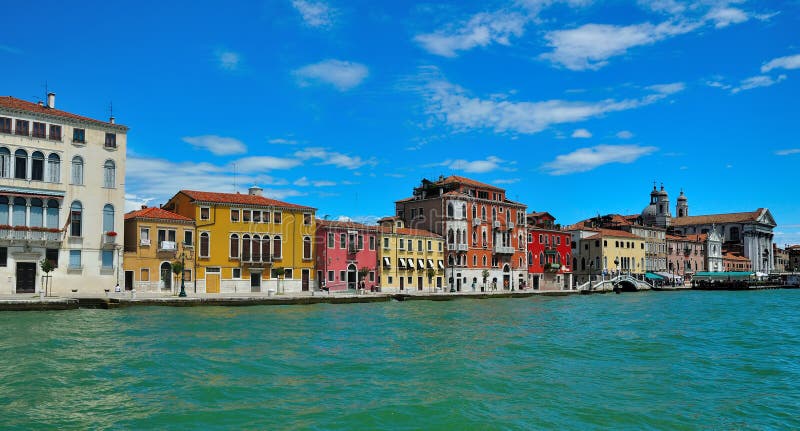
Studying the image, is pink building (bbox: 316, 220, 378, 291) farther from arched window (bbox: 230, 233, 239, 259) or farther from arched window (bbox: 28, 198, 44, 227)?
arched window (bbox: 28, 198, 44, 227)

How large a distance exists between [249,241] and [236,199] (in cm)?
285

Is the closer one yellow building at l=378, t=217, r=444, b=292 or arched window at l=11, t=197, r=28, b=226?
arched window at l=11, t=197, r=28, b=226

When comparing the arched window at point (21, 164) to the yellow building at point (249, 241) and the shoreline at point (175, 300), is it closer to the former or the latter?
the shoreline at point (175, 300)

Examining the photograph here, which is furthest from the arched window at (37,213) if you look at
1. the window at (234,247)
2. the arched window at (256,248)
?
the arched window at (256,248)

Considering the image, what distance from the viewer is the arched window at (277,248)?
43188 mm

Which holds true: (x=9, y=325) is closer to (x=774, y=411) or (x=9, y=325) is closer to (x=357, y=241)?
(x=774, y=411)

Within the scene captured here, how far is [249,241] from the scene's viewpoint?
42.1m

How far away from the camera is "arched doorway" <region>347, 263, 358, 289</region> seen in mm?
47562

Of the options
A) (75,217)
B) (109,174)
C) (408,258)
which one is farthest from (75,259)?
(408,258)

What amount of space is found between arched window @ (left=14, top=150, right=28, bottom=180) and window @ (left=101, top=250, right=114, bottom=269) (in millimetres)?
5574

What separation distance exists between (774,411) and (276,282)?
34656 millimetres

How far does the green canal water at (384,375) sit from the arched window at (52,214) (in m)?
9.53

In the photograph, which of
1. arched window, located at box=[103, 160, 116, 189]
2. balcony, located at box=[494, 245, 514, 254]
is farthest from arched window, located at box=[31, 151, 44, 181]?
balcony, located at box=[494, 245, 514, 254]

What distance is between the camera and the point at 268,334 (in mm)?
21359
